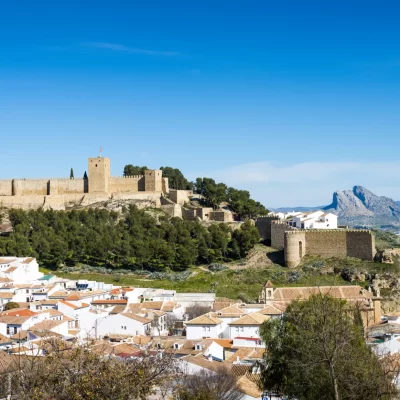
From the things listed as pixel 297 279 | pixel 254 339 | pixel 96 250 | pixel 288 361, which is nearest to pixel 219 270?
pixel 297 279

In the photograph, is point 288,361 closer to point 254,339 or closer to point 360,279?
point 254,339

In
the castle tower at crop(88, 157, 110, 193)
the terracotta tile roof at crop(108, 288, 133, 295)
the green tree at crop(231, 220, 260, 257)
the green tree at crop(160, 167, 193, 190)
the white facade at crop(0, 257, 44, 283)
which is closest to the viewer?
the terracotta tile roof at crop(108, 288, 133, 295)

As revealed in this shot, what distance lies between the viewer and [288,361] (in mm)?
15156

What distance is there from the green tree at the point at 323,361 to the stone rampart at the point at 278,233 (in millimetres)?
26273

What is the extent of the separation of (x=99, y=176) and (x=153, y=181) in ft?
16.7

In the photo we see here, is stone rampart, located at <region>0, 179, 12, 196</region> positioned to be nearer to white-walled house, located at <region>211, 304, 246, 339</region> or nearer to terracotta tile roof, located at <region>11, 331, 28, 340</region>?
white-walled house, located at <region>211, 304, 246, 339</region>

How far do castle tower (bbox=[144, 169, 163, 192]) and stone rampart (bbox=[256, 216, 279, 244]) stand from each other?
12.1 metres

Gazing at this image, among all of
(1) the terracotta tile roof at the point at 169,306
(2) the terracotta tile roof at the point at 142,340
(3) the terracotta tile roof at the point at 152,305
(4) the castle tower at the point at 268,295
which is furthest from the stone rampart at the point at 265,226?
(2) the terracotta tile roof at the point at 142,340

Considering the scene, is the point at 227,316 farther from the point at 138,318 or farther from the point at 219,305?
the point at 219,305

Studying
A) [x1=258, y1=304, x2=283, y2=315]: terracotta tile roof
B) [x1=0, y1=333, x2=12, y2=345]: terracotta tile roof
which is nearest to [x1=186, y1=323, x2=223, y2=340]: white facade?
[x1=258, y1=304, x2=283, y2=315]: terracotta tile roof

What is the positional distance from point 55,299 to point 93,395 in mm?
23235

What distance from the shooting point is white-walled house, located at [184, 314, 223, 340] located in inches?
1054

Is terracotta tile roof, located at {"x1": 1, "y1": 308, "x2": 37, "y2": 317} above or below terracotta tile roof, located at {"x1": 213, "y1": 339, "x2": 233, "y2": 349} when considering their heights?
above

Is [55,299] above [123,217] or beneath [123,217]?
beneath
